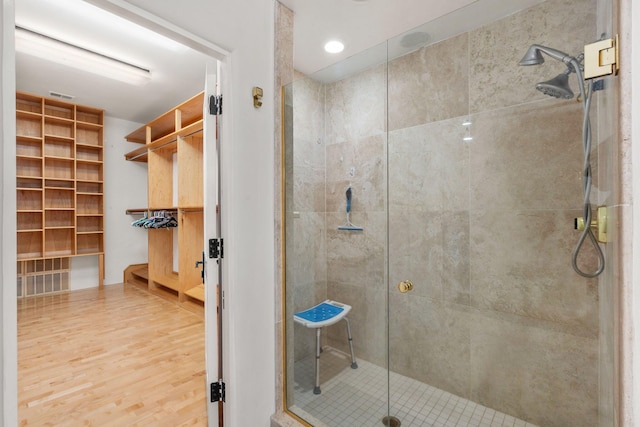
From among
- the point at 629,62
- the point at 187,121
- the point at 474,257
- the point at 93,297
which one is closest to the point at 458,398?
the point at 474,257

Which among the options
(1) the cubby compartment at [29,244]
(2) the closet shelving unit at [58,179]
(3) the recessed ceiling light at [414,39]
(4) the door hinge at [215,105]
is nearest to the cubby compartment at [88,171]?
(2) the closet shelving unit at [58,179]

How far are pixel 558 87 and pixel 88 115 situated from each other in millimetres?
5880

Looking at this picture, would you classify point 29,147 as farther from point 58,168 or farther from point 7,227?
point 7,227

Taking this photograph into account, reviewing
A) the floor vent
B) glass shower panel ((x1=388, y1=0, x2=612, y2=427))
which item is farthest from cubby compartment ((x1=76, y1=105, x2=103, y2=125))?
glass shower panel ((x1=388, y1=0, x2=612, y2=427))

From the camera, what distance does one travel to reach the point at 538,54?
131cm

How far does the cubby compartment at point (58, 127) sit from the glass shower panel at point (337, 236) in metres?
4.42

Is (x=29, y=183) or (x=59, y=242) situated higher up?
(x=29, y=183)

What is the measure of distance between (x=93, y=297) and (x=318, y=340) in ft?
13.4

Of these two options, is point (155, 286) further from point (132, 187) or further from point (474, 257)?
point (474, 257)

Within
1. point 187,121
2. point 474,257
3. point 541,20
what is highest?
point 187,121

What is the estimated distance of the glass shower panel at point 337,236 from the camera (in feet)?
5.66

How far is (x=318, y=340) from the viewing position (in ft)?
5.92

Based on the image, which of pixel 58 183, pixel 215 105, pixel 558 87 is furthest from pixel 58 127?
pixel 558 87

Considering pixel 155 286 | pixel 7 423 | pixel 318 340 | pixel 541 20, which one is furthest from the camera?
pixel 155 286
